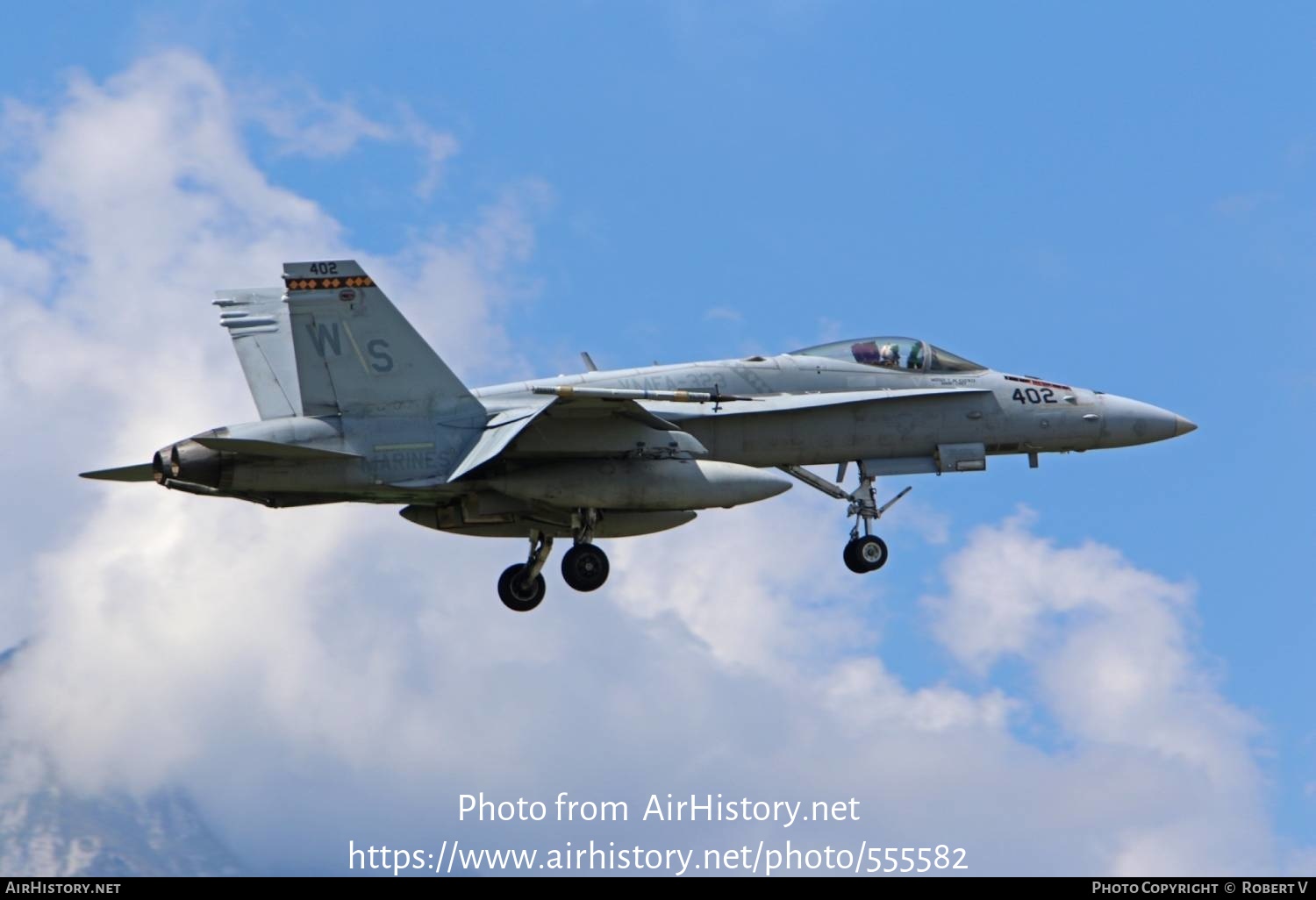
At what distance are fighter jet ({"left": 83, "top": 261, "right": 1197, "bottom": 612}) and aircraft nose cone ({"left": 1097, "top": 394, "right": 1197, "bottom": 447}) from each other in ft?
0.09

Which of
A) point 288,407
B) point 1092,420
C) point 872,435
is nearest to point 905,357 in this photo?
point 872,435

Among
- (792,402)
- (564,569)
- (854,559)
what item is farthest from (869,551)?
(564,569)

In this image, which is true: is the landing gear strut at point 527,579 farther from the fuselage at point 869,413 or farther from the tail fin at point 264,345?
the tail fin at point 264,345

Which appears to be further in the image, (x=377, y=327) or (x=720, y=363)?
(x=720, y=363)

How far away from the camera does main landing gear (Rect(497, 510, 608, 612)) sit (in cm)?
2386

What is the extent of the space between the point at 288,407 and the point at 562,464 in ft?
14.8

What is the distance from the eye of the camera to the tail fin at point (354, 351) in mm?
22250

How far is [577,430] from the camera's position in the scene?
2291cm

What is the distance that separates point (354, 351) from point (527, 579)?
4479 mm

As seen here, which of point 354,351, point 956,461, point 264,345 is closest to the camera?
point 354,351

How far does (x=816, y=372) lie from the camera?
2502 cm

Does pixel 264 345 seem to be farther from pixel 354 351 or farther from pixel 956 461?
pixel 956 461
